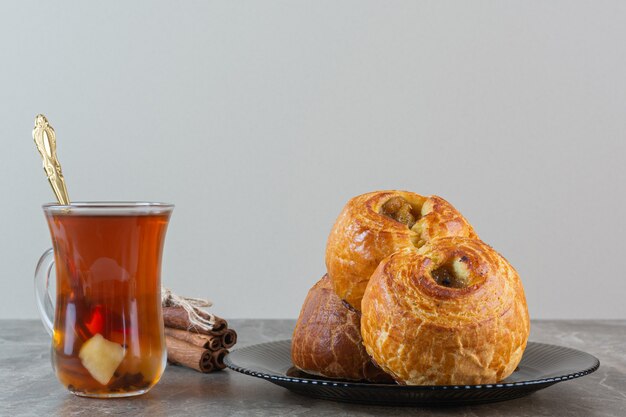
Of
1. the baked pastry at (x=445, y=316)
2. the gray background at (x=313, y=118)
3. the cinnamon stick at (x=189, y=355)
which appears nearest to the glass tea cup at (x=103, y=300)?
the cinnamon stick at (x=189, y=355)

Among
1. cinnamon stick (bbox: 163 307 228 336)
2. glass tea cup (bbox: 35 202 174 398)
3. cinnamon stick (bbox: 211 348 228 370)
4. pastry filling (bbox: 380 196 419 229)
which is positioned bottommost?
cinnamon stick (bbox: 211 348 228 370)

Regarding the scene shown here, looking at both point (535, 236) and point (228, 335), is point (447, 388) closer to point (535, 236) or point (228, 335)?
point (228, 335)

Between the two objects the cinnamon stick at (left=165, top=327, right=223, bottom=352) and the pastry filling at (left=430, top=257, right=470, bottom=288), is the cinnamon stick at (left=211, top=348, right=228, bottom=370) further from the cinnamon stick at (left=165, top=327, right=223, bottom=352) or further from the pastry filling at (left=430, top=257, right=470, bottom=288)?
the pastry filling at (left=430, top=257, right=470, bottom=288)

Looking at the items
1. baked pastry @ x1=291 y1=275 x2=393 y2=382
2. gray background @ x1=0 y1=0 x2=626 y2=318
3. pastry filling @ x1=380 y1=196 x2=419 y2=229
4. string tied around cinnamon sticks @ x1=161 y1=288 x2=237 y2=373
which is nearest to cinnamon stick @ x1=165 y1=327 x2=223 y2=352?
string tied around cinnamon sticks @ x1=161 y1=288 x2=237 y2=373

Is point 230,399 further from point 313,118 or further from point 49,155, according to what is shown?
point 313,118

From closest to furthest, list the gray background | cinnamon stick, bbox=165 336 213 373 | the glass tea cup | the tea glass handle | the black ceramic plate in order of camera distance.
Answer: the black ceramic plate
the glass tea cup
the tea glass handle
cinnamon stick, bbox=165 336 213 373
the gray background

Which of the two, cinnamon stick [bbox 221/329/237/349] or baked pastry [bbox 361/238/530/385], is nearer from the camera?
baked pastry [bbox 361/238/530/385]
